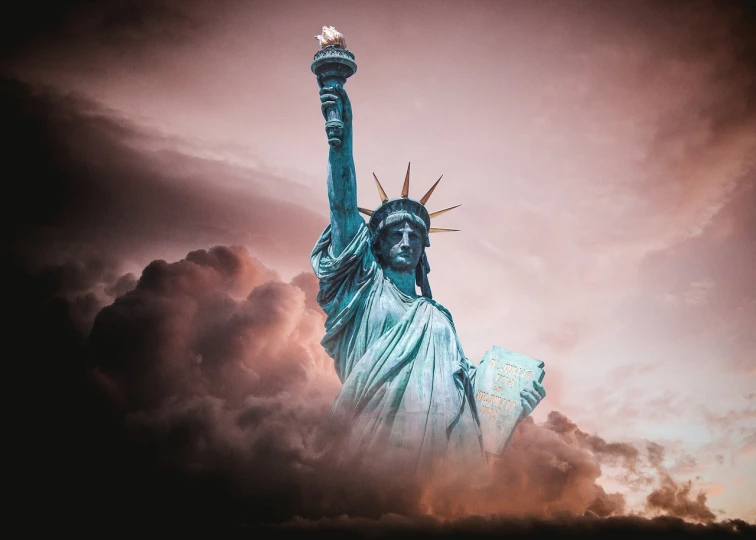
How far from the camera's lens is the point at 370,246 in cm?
1188

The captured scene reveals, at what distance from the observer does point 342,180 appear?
448 inches

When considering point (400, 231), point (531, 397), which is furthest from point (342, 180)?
point (531, 397)

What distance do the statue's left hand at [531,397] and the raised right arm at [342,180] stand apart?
2895 millimetres

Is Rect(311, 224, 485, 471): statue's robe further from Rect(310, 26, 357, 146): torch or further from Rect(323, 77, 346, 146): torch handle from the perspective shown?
Rect(310, 26, 357, 146): torch

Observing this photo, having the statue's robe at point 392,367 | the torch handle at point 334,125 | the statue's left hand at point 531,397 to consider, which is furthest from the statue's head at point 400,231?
the statue's left hand at point 531,397

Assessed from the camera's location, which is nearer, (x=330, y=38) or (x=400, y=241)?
(x=330, y=38)

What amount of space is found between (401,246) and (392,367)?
1.84 metres

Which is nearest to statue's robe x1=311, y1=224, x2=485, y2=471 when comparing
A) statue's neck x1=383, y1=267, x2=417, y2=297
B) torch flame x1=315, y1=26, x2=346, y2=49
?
statue's neck x1=383, y1=267, x2=417, y2=297

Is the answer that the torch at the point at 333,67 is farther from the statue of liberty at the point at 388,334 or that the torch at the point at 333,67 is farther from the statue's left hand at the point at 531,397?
the statue's left hand at the point at 531,397

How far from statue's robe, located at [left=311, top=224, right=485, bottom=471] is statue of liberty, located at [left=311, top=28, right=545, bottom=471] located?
12mm

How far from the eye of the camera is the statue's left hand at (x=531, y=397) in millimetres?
11594

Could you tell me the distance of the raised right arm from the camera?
11305 mm

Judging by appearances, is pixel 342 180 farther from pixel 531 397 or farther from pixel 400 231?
pixel 531 397

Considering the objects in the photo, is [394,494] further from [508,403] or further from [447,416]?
[508,403]
